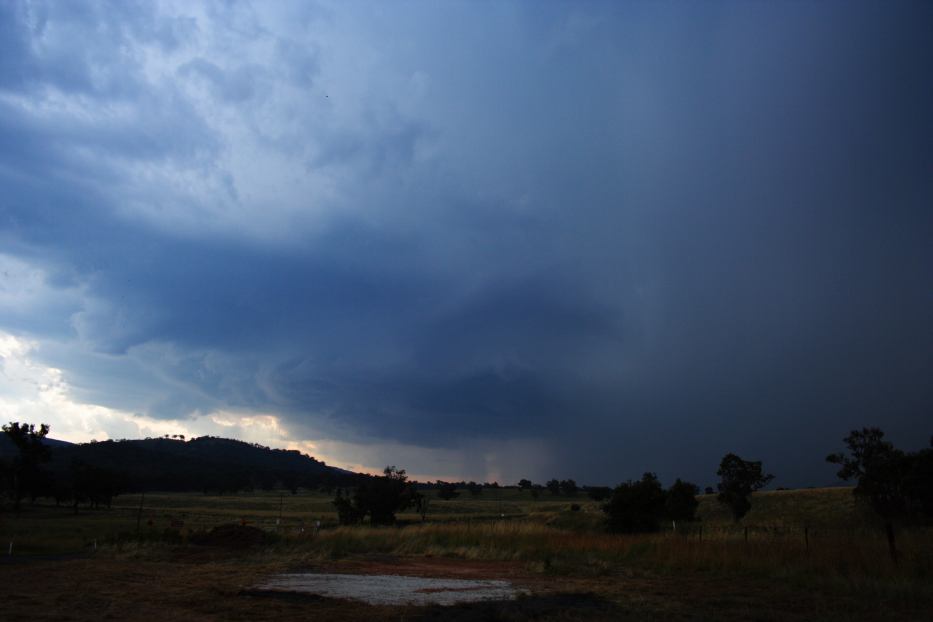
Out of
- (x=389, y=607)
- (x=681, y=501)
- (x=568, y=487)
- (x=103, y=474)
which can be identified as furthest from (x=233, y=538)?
(x=568, y=487)

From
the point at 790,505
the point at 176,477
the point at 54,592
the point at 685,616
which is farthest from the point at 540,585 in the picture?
the point at 176,477

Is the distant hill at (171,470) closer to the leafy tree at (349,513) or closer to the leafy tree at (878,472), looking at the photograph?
the leafy tree at (349,513)

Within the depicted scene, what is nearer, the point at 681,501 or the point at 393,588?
the point at 393,588

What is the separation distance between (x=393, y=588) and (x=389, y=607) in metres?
4.01

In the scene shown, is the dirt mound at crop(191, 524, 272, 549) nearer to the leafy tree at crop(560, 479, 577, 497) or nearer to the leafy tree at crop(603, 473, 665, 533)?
the leafy tree at crop(603, 473, 665, 533)

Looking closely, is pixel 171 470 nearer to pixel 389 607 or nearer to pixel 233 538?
pixel 233 538

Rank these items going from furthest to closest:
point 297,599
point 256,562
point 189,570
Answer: point 256,562 → point 189,570 → point 297,599

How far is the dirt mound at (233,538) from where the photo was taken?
29266 mm

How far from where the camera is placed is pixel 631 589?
16375 millimetres

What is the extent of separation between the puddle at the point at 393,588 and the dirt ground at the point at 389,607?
2.22ft

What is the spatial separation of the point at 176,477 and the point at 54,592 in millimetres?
134094

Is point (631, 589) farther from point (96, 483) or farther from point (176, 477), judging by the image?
point (176, 477)

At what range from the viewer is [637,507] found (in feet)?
129

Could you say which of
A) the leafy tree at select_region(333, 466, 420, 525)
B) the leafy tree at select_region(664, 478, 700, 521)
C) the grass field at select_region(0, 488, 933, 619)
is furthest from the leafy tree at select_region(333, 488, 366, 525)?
the leafy tree at select_region(664, 478, 700, 521)
